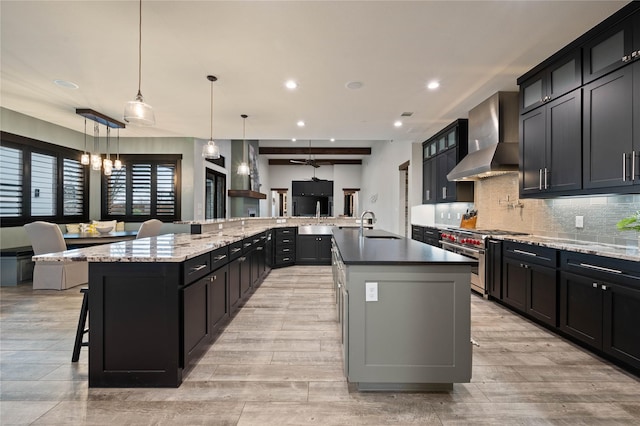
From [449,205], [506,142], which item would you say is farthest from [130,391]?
[449,205]

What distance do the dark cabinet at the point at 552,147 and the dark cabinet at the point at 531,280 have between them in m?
0.68

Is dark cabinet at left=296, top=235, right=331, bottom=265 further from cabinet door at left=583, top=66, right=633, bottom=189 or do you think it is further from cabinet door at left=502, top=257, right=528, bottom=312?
cabinet door at left=583, top=66, right=633, bottom=189

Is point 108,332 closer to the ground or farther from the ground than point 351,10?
closer to the ground

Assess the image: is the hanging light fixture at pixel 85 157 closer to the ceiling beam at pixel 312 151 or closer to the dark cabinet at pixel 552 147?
the ceiling beam at pixel 312 151

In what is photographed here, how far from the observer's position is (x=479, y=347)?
108 inches

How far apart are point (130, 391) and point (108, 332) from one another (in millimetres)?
409

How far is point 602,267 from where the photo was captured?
244cm

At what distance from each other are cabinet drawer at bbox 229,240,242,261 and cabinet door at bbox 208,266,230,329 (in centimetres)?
20

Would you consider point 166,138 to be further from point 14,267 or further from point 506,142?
point 506,142

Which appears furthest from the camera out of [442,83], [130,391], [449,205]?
[449,205]

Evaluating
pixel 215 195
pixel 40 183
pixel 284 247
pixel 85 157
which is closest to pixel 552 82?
pixel 284 247

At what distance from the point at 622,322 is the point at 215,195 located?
8.12m

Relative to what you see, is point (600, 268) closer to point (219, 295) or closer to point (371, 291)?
point (371, 291)

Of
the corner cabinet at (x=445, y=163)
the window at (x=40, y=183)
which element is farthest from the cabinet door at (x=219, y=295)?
the window at (x=40, y=183)
